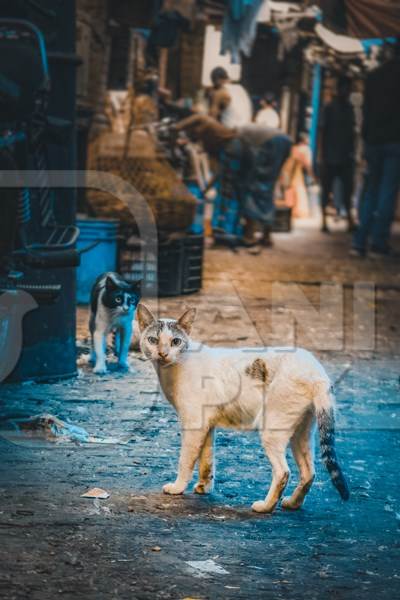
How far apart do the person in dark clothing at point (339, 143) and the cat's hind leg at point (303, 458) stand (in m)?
15.3

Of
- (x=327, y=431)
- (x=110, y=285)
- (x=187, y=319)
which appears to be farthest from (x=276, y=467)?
(x=110, y=285)

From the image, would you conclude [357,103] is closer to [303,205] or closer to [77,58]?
[303,205]

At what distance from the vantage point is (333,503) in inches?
223

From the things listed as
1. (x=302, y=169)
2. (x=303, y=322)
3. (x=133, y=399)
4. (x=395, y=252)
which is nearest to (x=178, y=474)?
(x=133, y=399)

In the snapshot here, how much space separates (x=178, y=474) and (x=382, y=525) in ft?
3.36

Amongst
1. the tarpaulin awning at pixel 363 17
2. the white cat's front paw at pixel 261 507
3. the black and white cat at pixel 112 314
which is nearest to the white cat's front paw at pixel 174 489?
the white cat's front paw at pixel 261 507

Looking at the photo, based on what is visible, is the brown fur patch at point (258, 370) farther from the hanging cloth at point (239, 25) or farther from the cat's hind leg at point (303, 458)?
the hanging cloth at point (239, 25)

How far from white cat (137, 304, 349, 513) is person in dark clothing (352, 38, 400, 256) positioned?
35.6 ft

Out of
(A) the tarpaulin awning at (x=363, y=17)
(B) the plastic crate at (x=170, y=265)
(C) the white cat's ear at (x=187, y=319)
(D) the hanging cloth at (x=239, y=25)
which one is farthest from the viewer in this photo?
(D) the hanging cloth at (x=239, y=25)

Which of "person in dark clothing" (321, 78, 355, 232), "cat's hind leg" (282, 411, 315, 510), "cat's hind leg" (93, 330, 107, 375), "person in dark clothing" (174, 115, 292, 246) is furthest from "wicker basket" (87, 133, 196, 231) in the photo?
"person in dark clothing" (321, 78, 355, 232)

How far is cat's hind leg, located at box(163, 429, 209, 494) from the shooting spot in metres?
5.56

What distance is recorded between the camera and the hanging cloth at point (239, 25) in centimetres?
1847

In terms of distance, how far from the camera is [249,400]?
5488 mm

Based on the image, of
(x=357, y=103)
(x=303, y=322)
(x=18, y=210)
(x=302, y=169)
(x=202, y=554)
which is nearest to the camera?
Result: (x=202, y=554)
